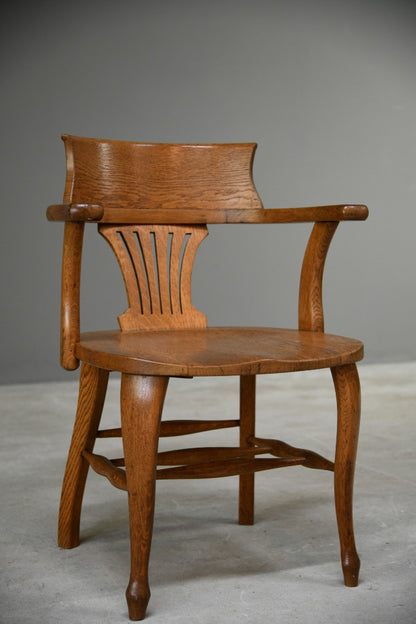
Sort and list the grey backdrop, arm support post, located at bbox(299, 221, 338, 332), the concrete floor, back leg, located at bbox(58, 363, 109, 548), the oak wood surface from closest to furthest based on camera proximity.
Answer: the oak wood surface → the concrete floor → back leg, located at bbox(58, 363, 109, 548) → arm support post, located at bbox(299, 221, 338, 332) → the grey backdrop

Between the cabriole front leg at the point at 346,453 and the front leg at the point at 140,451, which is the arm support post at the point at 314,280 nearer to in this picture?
the cabriole front leg at the point at 346,453

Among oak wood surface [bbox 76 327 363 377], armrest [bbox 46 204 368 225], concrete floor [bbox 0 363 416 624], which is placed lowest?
concrete floor [bbox 0 363 416 624]

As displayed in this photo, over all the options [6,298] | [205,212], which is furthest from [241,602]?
[6,298]

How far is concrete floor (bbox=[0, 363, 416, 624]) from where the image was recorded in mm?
1407

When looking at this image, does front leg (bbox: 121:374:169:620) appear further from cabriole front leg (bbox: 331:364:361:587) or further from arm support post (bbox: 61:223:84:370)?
cabriole front leg (bbox: 331:364:361:587)

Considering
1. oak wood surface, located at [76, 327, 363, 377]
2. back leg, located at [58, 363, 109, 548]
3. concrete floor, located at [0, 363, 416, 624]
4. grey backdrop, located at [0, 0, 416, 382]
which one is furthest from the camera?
grey backdrop, located at [0, 0, 416, 382]

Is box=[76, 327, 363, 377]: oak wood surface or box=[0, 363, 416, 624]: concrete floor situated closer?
box=[76, 327, 363, 377]: oak wood surface

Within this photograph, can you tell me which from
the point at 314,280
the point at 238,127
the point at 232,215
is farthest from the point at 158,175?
the point at 238,127

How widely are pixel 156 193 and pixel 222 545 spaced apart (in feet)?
2.71

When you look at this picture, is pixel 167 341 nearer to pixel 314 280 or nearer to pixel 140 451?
pixel 140 451

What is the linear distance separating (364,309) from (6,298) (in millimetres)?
2009

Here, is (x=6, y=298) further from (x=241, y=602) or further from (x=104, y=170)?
(x=241, y=602)

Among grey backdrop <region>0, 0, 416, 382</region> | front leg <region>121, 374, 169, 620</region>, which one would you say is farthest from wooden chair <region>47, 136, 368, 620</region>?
grey backdrop <region>0, 0, 416, 382</region>

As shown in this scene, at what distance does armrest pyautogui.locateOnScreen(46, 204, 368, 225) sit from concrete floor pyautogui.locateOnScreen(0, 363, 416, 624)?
0.72 meters
